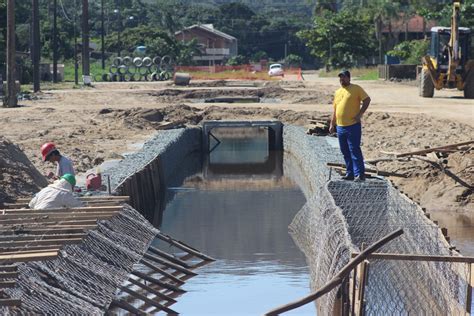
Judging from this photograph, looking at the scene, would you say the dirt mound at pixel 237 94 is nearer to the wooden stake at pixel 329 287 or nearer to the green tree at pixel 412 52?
the green tree at pixel 412 52

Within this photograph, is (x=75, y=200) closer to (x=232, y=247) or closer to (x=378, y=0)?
(x=232, y=247)

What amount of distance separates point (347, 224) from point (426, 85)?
29.6 meters

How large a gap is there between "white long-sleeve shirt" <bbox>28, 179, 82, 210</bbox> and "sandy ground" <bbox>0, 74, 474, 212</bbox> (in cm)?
328

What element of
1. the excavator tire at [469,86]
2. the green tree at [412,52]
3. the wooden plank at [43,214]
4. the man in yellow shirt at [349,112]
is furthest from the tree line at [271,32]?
the wooden plank at [43,214]

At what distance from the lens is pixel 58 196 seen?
14461 mm

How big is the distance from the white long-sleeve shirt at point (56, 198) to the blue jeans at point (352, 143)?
15.5ft

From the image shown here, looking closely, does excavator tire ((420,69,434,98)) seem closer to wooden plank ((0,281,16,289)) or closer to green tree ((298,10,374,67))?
wooden plank ((0,281,16,289))

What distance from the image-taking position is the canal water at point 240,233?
15508 millimetres

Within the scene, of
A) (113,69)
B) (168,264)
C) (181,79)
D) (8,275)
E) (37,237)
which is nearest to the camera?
(8,275)

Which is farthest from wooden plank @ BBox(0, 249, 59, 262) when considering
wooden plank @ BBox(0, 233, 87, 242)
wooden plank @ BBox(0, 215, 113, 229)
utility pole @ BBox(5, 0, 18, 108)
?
utility pole @ BBox(5, 0, 18, 108)

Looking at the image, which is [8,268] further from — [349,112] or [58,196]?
[349,112]

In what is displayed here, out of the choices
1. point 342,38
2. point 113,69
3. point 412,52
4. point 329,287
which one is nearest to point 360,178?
point 329,287

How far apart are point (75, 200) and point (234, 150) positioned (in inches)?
913

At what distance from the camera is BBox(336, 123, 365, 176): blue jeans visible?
17266 millimetres
